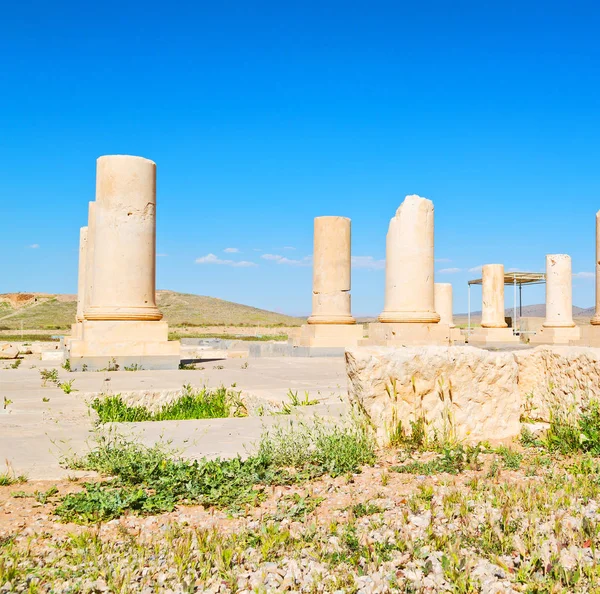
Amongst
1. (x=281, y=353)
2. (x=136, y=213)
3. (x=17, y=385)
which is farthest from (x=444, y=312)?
(x=17, y=385)

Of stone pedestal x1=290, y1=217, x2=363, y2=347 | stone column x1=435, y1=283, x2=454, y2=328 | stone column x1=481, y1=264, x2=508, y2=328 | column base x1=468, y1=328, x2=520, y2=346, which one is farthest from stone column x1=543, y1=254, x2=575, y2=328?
stone pedestal x1=290, y1=217, x2=363, y2=347

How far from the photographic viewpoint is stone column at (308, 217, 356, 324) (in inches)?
695

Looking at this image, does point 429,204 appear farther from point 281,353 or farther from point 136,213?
point 136,213

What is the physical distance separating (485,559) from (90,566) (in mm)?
1814

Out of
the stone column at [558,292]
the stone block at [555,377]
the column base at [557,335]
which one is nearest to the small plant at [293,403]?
the stone block at [555,377]

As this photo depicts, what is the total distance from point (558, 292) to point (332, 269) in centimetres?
1293

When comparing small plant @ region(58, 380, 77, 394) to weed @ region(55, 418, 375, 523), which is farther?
small plant @ region(58, 380, 77, 394)

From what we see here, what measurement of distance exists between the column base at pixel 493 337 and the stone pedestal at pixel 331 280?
10673mm

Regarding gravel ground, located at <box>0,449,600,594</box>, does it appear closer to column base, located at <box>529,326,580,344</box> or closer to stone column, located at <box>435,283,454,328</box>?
column base, located at <box>529,326,580,344</box>

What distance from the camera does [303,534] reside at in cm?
314

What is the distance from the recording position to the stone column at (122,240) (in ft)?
37.2

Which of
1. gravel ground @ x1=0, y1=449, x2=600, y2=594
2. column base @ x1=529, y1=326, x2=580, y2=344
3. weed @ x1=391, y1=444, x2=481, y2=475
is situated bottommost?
gravel ground @ x1=0, y1=449, x2=600, y2=594

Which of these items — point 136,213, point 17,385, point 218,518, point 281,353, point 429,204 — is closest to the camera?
point 218,518

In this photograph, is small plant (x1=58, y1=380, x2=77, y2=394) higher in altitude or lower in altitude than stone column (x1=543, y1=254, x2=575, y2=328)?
lower
